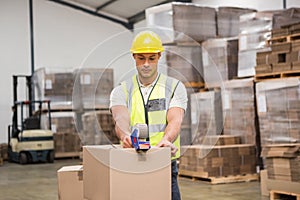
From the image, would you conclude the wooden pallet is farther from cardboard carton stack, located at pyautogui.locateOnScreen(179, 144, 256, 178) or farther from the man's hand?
the man's hand

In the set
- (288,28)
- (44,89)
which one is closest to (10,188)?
(288,28)

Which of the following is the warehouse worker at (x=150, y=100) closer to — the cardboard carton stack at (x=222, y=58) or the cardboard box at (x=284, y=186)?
the cardboard box at (x=284, y=186)

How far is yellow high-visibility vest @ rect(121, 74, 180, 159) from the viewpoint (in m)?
2.95

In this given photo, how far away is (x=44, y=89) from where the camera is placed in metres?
14.0

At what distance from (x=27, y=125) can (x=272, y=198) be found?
8.83 meters

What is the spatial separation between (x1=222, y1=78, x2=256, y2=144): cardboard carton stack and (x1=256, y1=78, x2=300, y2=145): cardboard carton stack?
1.07 ft

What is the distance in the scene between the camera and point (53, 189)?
8.09 m

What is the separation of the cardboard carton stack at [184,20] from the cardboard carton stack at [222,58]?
0.43 meters

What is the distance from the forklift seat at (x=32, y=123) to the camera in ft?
45.4

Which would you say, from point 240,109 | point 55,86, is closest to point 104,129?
point 240,109

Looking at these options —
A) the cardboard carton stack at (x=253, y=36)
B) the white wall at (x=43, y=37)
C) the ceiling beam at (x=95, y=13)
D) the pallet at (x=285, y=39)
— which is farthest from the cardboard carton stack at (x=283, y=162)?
the ceiling beam at (x=95, y=13)

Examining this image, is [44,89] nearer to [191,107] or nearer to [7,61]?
[7,61]

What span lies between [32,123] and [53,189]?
19.8 ft

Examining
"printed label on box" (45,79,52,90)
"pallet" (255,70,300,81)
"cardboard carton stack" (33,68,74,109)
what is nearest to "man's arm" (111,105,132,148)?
"pallet" (255,70,300,81)
